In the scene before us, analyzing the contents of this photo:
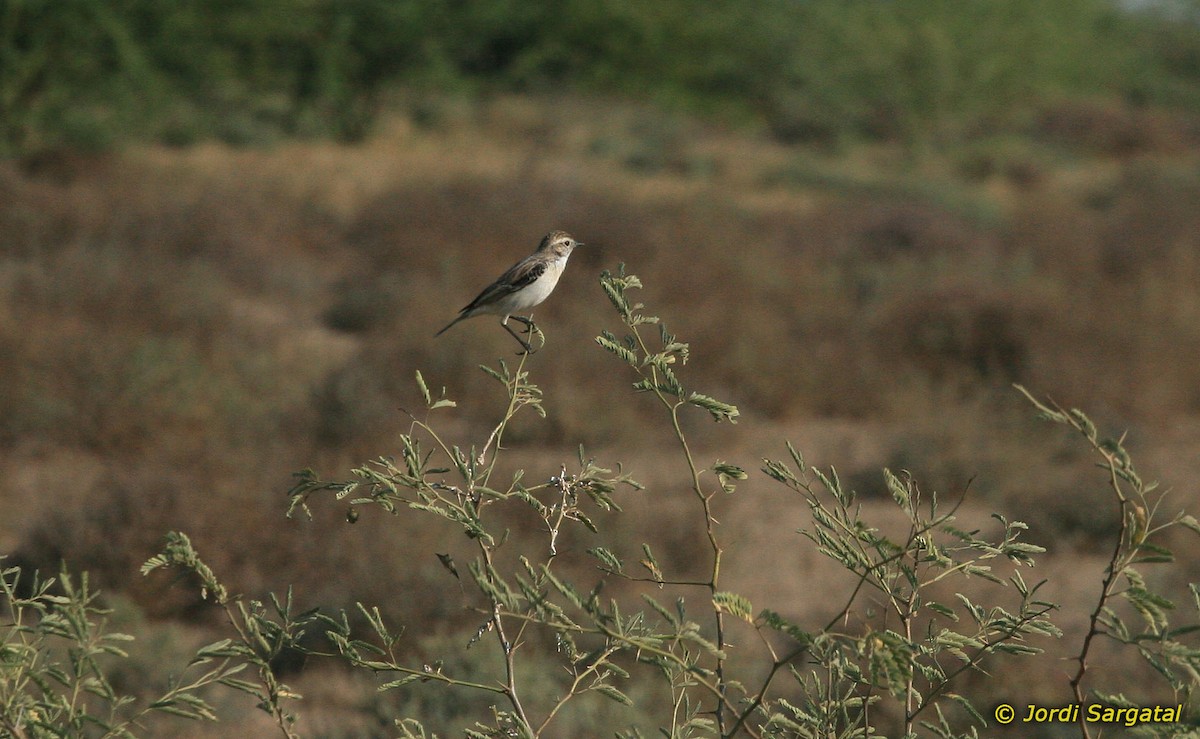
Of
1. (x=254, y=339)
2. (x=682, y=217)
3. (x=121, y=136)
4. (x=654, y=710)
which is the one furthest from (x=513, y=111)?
(x=654, y=710)

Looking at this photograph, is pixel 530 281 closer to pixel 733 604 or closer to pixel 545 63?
pixel 733 604

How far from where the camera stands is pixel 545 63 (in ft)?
101

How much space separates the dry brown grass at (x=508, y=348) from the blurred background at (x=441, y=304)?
0.04m

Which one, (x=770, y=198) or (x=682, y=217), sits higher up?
(x=682, y=217)

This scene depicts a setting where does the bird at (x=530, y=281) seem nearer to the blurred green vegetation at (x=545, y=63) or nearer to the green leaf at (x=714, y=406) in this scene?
the green leaf at (x=714, y=406)

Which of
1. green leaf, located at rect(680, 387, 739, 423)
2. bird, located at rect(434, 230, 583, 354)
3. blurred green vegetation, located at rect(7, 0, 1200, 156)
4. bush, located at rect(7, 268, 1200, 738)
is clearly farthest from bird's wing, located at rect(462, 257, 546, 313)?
blurred green vegetation, located at rect(7, 0, 1200, 156)

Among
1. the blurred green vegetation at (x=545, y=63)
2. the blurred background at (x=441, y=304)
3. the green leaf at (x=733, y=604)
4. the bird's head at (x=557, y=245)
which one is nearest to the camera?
the green leaf at (x=733, y=604)

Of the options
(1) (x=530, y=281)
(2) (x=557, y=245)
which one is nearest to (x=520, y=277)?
(1) (x=530, y=281)

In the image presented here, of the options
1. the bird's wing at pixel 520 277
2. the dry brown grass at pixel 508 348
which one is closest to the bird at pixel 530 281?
the bird's wing at pixel 520 277

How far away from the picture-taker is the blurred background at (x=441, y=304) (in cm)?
687

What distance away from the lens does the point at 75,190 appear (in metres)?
15.0

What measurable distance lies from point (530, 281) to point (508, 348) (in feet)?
21.8

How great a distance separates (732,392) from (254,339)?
170 inches

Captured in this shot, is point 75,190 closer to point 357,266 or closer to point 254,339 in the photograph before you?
point 357,266
